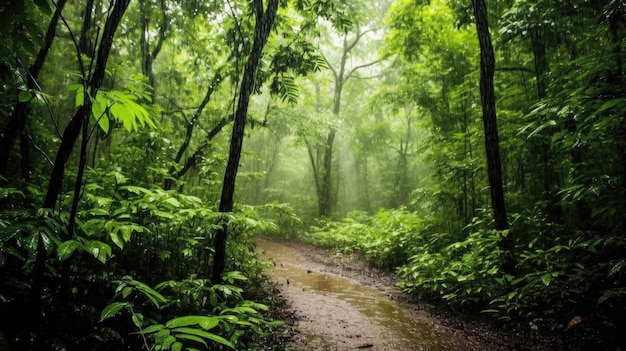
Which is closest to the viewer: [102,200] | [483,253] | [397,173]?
[102,200]

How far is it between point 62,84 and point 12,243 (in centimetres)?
786

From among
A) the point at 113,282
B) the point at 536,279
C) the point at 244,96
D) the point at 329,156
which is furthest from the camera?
the point at 329,156

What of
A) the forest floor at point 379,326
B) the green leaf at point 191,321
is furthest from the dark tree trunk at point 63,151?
the forest floor at point 379,326

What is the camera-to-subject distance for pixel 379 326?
4.38 metres

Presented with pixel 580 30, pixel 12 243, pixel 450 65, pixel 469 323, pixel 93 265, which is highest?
pixel 450 65

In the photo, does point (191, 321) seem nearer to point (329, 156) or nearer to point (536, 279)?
point (536, 279)

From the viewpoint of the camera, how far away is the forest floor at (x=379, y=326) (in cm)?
371

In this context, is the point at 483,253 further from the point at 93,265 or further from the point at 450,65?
the point at 93,265

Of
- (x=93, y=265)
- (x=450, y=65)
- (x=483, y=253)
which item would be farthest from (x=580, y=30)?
(x=93, y=265)

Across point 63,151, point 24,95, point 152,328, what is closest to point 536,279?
point 152,328

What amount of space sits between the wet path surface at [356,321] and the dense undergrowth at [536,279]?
0.78m

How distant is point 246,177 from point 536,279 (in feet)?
15.5

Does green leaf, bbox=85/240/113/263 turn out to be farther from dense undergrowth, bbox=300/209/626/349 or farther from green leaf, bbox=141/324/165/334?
dense undergrowth, bbox=300/209/626/349

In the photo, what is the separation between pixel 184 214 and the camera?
3.82 m
